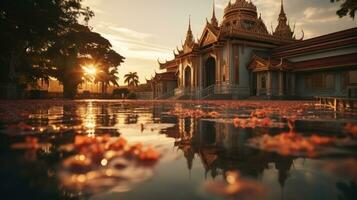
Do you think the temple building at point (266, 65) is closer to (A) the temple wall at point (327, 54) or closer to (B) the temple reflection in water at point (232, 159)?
(A) the temple wall at point (327, 54)

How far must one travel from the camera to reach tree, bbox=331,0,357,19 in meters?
9.93

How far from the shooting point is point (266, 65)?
25078mm

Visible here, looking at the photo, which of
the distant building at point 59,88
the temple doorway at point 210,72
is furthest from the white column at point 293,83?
the distant building at point 59,88

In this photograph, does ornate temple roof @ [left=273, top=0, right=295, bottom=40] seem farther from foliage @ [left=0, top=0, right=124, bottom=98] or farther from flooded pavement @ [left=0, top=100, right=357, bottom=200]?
flooded pavement @ [left=0, top=100, right=357, bottom=200]

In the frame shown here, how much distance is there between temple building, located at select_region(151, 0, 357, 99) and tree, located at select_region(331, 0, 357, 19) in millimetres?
11980

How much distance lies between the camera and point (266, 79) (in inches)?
1022

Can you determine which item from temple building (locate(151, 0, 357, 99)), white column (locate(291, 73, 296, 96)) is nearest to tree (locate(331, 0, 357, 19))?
temple building (locate(151, 0, 357, 99))

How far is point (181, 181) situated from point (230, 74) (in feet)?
87.2

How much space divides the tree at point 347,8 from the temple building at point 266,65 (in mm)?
11980

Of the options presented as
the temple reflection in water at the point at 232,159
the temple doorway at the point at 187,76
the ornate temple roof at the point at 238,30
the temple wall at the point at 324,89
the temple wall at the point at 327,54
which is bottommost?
the temple reflection in water at the point at 232,159

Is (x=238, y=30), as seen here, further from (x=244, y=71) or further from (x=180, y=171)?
(x=180, y=171)

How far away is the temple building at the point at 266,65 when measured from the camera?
22938mm

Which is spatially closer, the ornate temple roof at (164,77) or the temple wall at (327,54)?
the temple wall at (327,54)

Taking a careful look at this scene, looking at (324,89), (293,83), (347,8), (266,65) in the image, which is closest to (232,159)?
(347,8)
